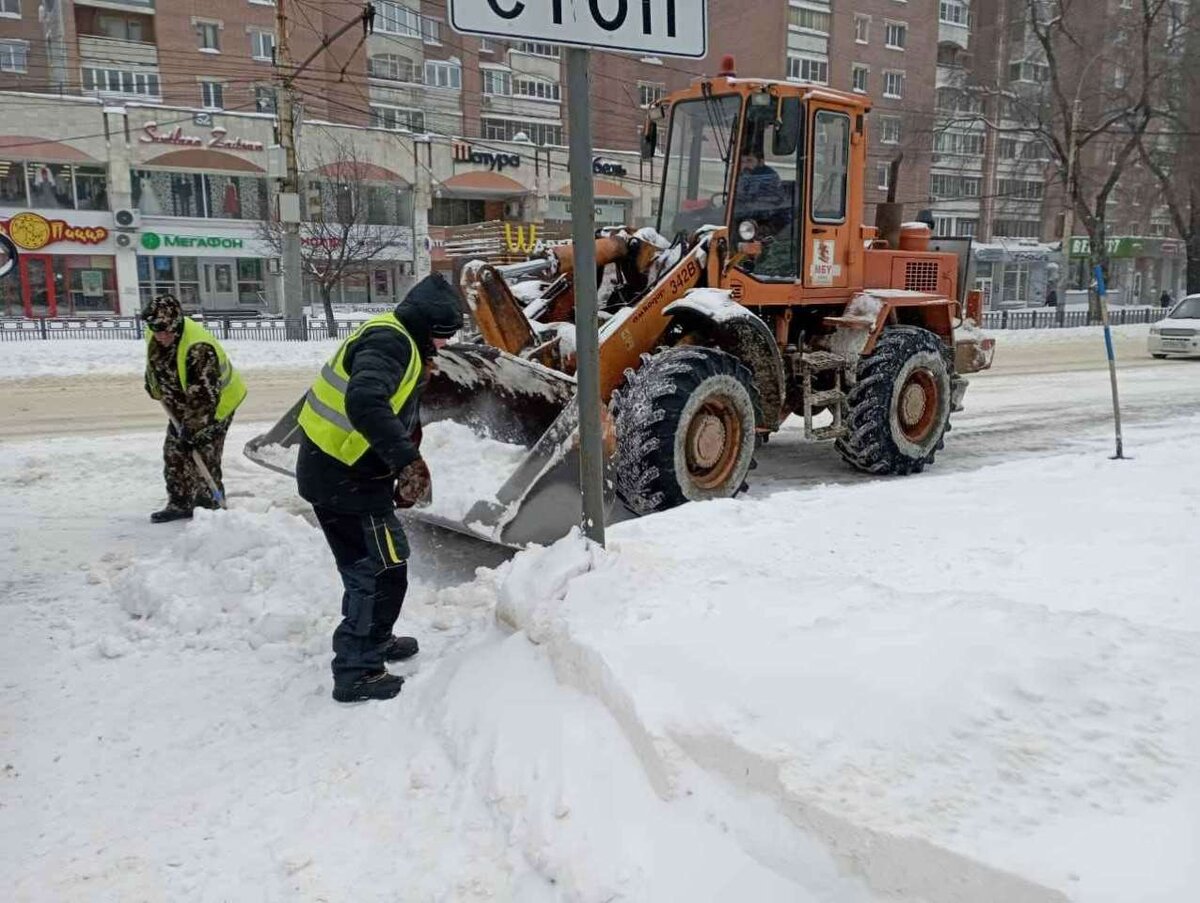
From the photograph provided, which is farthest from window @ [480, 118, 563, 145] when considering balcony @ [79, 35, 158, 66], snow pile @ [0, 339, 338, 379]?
snow pile @ [0, 339, 338, 379]

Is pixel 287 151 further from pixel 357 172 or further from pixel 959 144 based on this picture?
pixel 959 144

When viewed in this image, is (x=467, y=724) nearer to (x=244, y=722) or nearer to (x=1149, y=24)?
(x=244, y=722)

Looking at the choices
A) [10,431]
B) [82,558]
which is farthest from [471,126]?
[82,558]

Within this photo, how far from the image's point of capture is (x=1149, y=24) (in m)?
27.0

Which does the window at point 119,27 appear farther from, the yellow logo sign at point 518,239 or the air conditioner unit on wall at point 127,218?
the yellow logo sign at point 518,239

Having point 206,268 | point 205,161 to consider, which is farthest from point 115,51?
point 206,268

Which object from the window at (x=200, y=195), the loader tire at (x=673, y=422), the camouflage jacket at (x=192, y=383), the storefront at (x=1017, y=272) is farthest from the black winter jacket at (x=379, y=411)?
the storefront at (x=1017, y=272)

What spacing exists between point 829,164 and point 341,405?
16.4 ft

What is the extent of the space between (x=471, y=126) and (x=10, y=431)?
3667 centimetres

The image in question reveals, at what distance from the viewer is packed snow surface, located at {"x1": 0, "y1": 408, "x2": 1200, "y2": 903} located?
7.44 ft

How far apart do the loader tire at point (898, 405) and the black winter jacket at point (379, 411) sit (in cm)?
461

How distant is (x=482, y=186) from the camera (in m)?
40.0

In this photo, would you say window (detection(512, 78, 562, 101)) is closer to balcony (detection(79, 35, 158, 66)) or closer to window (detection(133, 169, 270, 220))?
window (detection(133, 169, 270, 220))

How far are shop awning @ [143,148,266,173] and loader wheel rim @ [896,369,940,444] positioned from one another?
33.5 m
